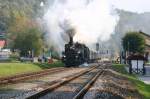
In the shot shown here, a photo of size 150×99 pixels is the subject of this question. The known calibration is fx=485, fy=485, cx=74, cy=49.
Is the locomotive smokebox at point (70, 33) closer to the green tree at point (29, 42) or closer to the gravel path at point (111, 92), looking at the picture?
the gravel path at point (111, 92)

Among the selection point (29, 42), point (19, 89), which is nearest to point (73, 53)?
point (19, 89)

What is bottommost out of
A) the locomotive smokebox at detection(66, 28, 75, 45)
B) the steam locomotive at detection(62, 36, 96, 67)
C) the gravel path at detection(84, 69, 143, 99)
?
the gravel path at detection(84, 69, 143, 99)

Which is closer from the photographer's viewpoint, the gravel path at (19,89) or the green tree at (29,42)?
the gravel path at (19,89)

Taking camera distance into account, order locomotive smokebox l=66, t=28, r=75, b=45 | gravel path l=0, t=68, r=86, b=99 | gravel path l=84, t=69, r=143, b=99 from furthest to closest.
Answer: locomotive smokebox l=66, t=28, r=75, b=45, gravel path l=84, t=69, r=143, b=99, gravel path l=0, t=68, r=86, b=99

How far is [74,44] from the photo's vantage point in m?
75.9

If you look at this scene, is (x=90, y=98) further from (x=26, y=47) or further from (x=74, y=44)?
(x=26, y=47)

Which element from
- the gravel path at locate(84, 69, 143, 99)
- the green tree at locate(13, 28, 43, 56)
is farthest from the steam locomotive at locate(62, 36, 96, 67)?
the green tree at locate(13, 28, 43, 56)

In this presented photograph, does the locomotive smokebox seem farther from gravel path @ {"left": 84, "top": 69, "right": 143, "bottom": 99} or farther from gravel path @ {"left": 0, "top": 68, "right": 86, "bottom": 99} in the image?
gravel path @ {"left": 0, "top": 68, "right": 86, "bottom": 99}

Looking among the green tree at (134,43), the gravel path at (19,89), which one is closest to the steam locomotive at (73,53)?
the gravel path at (19,89)

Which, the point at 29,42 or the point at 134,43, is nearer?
the point at 29,42

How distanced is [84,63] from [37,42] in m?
38.9

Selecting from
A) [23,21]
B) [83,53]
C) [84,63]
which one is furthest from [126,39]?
[83,53]

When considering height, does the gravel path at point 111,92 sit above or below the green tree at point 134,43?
below

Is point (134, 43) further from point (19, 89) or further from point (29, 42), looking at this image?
point (19, 89)
